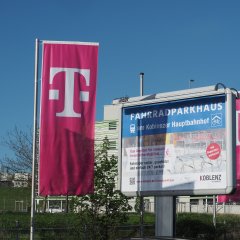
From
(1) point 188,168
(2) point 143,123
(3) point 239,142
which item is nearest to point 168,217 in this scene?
(1) point 188,168

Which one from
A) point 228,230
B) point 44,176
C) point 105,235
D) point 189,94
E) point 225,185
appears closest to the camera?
point 225,185

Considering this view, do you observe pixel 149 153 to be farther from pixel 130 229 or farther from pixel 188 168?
pixel 130 229

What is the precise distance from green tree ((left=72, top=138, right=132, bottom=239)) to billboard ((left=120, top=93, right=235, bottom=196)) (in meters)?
2.59

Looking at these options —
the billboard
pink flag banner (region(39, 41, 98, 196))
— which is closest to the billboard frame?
the billboard

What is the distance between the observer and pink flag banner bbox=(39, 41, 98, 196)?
1256 centimetres

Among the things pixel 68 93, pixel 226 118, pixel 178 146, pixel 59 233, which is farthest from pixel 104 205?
pixel 226 118

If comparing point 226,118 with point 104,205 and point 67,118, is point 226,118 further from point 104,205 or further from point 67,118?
point 104,205

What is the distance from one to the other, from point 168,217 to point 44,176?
8.68ft

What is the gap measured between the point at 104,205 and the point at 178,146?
4368mm

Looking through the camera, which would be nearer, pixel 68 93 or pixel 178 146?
pixel 178 146

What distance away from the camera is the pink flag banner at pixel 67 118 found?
41.2 ft

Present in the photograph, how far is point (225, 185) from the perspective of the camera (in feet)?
35.9

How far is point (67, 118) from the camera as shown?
1259cm

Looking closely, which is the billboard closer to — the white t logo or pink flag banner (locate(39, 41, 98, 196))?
pink flag banner (locate(39, 41, 98, 196))
